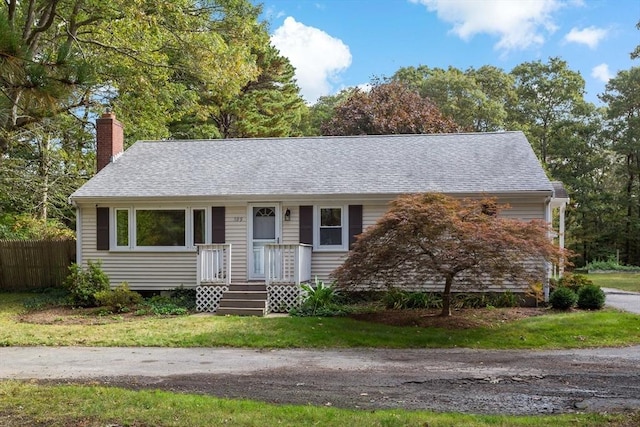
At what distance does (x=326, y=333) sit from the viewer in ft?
37.9

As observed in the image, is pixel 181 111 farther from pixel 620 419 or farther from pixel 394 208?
pixel 620 419

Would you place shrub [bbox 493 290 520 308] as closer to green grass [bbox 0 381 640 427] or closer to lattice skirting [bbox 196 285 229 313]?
lattice skirting [bbox 196 285 229 313]

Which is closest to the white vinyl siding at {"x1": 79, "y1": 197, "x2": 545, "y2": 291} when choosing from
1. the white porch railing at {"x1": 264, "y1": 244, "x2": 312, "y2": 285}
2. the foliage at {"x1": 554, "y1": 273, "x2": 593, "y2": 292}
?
the white porch railing at {"x1": 264, "y1": 244, "x2": 312, "y2": 285}

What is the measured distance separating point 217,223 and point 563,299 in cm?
945

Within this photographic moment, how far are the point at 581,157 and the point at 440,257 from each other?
32.6 m

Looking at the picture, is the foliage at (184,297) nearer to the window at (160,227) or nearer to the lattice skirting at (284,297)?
the window at (160,227)

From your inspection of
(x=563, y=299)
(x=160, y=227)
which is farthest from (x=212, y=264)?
(x=563, y=299)

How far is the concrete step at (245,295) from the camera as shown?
48.2 ft

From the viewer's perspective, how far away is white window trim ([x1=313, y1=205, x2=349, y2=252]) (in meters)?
15.9

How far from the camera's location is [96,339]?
36.7 ft

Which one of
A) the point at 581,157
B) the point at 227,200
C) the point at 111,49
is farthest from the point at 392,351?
the point at 581,157

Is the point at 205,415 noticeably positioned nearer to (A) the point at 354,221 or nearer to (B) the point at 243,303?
(B) the point at 243,303

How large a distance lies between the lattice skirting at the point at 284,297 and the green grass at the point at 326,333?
5.08 ft

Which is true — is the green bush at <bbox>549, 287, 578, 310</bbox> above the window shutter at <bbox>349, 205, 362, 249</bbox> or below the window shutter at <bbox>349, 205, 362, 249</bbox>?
below
